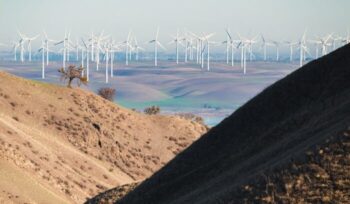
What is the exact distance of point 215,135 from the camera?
41.7 m

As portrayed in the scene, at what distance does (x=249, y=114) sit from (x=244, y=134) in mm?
2116

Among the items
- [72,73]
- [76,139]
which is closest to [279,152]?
[76,139]

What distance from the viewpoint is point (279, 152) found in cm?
3138

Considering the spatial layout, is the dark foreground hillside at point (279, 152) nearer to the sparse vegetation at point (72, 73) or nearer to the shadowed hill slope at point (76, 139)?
the shadowed hill slope at point (76, 139)

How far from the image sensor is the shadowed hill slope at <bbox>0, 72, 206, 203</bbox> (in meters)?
76.7

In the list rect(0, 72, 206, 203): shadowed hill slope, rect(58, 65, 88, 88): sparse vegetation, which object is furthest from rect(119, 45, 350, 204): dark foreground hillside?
rect(58, 65, 88, 88): sparse vegetation

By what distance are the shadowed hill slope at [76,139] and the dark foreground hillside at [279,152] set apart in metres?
28.8

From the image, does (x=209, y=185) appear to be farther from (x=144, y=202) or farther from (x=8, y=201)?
(x=8, y=201)

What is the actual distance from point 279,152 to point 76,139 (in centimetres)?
7050

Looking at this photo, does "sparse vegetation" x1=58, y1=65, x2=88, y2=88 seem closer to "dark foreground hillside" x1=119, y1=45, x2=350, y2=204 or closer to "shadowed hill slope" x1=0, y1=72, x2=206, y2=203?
"shadowed hill slope" x1=0, y1=72, x2=206, y2=203

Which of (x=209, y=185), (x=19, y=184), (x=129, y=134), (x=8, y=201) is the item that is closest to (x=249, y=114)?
(x=209, y=185)

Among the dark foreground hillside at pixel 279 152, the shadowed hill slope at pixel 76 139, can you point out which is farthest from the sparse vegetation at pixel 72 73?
the dark foreground hillside at pixel 279 152

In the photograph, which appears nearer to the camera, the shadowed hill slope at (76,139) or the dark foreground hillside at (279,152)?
the dark foreground hillside at (279,152)

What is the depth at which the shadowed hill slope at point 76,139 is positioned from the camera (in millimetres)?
76688
